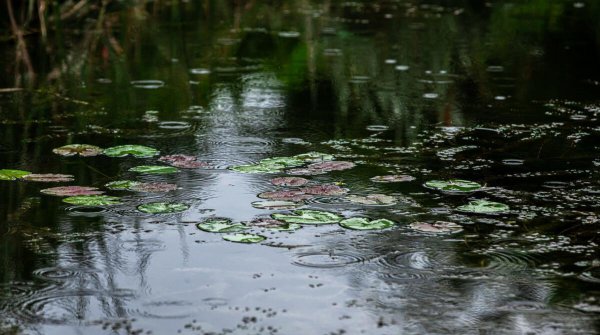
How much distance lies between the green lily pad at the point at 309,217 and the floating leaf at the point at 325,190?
24 centimetres

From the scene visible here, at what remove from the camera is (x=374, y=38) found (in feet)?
27.8

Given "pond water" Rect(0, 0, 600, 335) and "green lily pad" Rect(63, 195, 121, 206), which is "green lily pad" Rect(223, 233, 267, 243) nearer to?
"pond water" Rect(0, 0, 600, 335)

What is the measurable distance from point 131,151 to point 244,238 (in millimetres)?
1367

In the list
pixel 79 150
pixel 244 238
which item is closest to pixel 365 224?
pixel 244 238

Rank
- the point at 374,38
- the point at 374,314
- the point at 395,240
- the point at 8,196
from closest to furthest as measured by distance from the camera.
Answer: the point at 374,314, the point at 395,240, the point at 8,196, the point at 374,38

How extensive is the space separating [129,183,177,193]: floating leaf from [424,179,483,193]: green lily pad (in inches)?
38.9

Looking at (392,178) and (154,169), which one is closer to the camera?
(392,178)

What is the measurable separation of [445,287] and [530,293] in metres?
0.23

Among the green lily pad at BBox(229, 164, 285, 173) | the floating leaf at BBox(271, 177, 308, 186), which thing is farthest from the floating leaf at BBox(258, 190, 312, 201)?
the green lily pad at BBox(229, 164, 285, 173)

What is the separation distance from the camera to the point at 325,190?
369 cm

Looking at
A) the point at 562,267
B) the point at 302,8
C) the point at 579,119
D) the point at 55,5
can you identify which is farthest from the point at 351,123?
the point at 302,8

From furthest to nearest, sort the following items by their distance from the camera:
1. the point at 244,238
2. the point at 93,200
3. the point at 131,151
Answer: the point at 131,151 → the point at 93,200 → the point at 244,238

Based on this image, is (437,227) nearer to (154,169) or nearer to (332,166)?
(332,166)

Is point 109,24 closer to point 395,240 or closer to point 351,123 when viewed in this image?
point 351,123
